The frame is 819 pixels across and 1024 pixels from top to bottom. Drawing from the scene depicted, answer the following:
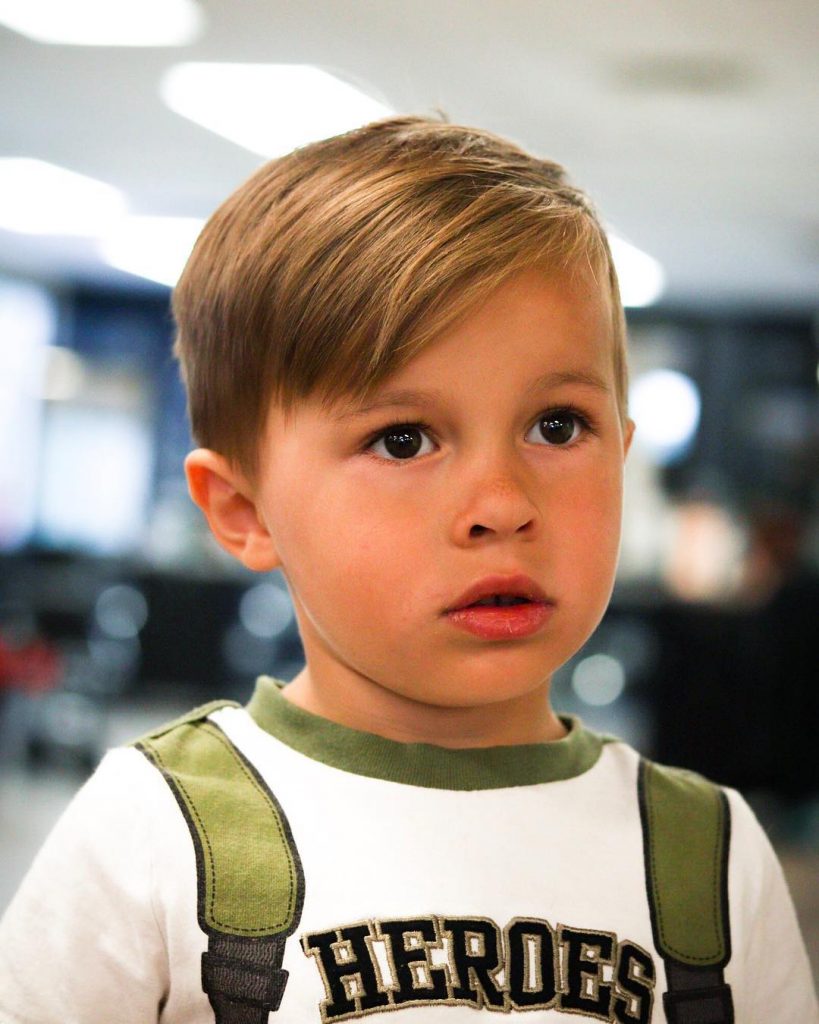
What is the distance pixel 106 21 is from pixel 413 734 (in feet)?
12.3

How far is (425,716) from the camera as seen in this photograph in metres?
0.77

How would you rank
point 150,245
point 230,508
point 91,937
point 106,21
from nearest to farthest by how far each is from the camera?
1. point 91,937
2. point 230,508
3. point 106,21
4. point 150,245

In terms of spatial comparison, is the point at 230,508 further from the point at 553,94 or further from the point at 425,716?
the point at 553,94

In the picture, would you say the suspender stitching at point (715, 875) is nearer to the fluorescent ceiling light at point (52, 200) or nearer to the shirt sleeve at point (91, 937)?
the shirt sleeve at point (91, 937)

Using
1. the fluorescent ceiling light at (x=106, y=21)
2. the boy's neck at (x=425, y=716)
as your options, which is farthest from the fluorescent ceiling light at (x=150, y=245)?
the boy's neck at (x=425, y=716)

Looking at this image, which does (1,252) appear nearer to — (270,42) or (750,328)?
(270,42)

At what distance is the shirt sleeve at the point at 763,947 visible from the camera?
0.76 m

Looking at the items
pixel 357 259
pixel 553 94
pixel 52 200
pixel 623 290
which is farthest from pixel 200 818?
pixel 52 200

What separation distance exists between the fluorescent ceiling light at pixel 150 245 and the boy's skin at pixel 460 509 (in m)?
5.46

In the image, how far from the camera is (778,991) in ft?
2.54

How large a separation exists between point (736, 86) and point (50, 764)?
3939 mm

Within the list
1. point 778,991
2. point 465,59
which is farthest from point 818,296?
point 778,991

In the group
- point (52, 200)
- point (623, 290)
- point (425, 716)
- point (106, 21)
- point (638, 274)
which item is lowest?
point (638, 274)

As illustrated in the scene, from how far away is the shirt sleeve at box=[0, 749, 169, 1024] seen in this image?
68 cm
